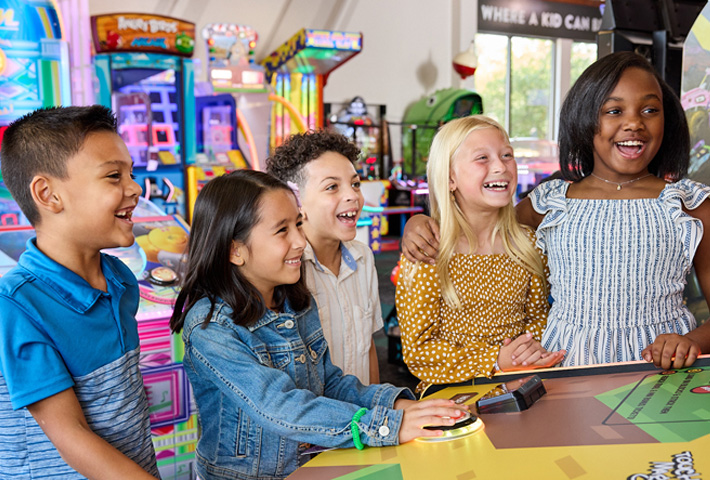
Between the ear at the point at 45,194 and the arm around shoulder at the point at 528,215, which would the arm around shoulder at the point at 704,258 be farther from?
the ear at the point at 45,194

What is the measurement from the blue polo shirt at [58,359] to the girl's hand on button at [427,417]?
1.65ft

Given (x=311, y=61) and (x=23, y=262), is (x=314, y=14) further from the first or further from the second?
(x=23, y=262)

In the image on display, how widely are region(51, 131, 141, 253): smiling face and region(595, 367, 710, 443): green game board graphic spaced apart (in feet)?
2.94

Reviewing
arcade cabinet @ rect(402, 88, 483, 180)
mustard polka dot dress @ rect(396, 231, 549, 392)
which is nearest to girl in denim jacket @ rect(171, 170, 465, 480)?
mustard polka dot dress @ rect(396, 231, 549, 392)

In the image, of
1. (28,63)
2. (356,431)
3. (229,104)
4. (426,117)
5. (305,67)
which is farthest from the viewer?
(426,117)

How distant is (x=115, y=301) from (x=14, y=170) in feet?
0.94

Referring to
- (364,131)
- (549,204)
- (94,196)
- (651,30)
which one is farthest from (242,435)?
(364,131)

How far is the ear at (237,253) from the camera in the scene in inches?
49.5

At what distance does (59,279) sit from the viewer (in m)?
1.05

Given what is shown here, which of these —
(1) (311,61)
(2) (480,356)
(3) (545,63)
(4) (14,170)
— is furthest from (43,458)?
(3) (545,63)

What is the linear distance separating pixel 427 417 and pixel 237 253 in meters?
0.51

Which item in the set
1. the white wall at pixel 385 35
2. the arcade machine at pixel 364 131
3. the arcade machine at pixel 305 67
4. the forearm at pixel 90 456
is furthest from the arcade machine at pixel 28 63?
the arcade machine at pixel 364 131

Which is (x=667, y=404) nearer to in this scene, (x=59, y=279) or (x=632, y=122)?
(x=632, y=122)

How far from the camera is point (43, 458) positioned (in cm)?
104
